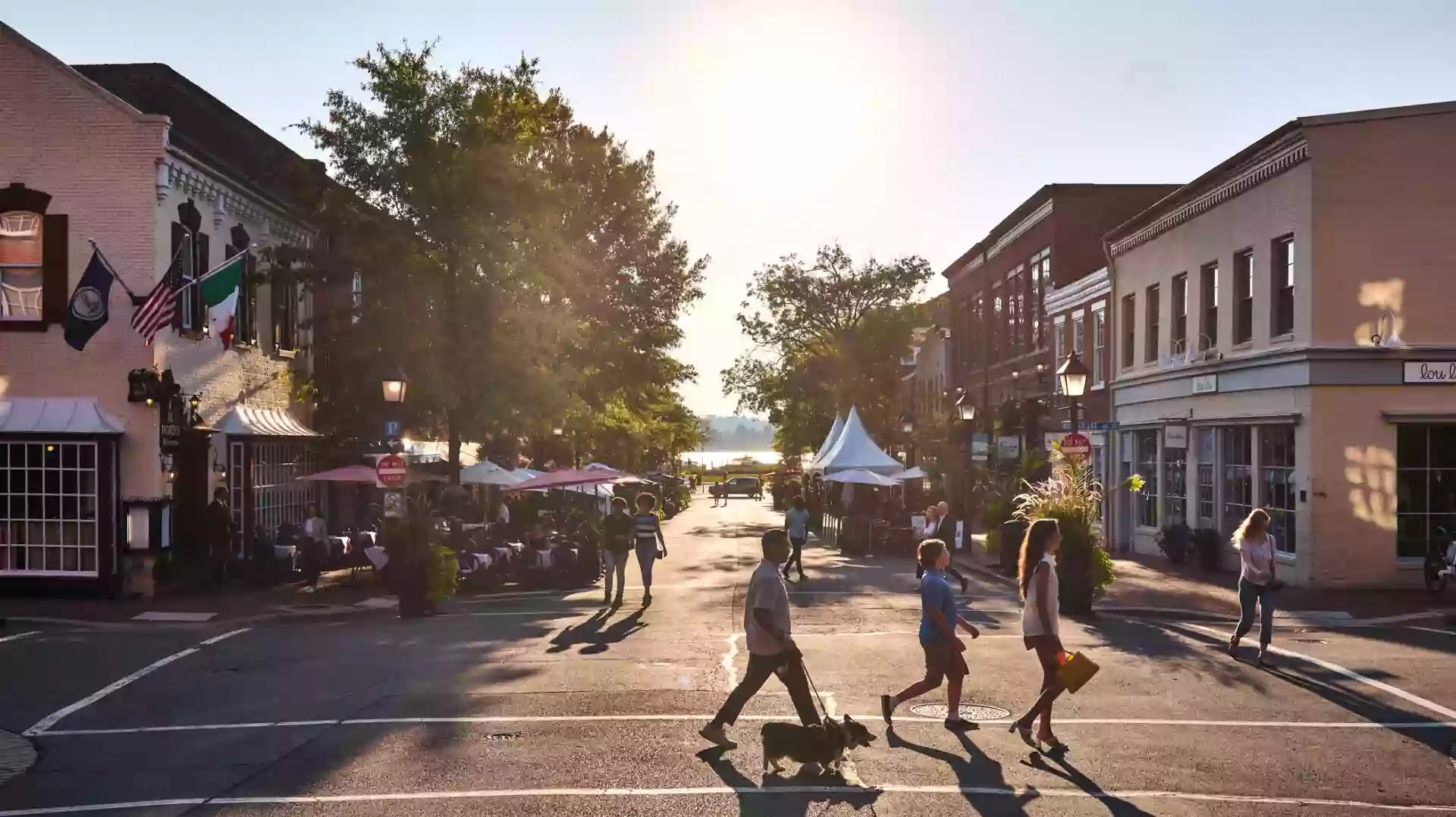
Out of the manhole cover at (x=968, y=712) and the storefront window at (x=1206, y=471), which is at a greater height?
the storefront window at (x=1206, y=471)

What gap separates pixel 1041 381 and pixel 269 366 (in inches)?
745

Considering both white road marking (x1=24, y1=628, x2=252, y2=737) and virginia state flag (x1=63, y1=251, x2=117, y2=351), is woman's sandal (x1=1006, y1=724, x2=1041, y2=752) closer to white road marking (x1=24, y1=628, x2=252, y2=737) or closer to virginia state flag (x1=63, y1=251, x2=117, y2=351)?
white road marking (x1=24, y1=628, x2=252, y2=737)

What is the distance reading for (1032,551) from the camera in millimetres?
11211

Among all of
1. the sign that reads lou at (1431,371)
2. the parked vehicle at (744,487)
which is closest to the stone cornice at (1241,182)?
the sign that reads lou at (1431,371)

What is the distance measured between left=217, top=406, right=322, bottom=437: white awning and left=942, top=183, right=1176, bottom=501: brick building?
16.5 m

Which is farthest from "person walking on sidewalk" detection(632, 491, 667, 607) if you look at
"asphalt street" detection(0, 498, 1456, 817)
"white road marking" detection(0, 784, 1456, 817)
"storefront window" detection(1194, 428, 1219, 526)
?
"storefront window" detection(1194, 428, 1219, 526)

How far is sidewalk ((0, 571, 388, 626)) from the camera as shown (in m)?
20.4

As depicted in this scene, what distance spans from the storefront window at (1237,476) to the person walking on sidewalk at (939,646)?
16839 mm

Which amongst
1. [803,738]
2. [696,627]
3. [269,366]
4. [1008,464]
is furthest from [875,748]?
[1008,464]

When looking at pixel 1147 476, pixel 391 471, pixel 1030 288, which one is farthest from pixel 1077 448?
pixel 1030 288

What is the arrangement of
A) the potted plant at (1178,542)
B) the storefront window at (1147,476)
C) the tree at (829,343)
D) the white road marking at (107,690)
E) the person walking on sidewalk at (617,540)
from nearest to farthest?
the white road marking at (107,690), the person walking on sidewalk at (617,540), the potted plant at (1178,542), the storefront window at (1147,476), the tree at (829,343)

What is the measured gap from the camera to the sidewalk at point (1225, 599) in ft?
66.7

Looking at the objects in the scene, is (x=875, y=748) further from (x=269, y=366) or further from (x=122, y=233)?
(x=269, y=366)

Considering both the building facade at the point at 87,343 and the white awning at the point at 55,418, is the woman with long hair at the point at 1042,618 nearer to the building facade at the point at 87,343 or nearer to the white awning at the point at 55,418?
the building facade at the point at 87,343
